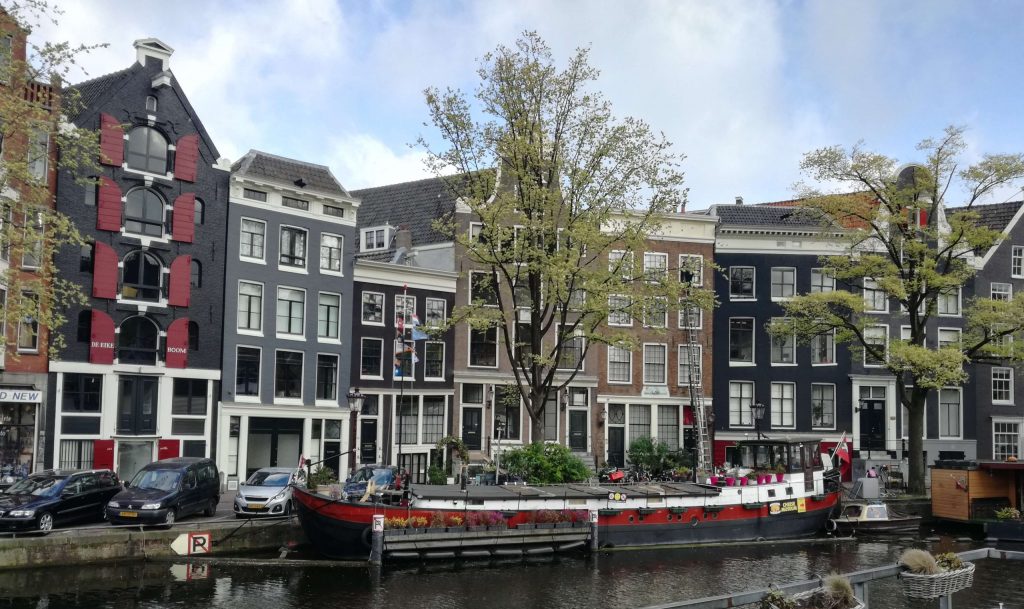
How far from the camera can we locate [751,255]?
2060 inches

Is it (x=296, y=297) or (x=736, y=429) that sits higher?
(x=296, y=297)

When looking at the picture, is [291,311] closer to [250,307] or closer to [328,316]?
[328,316]

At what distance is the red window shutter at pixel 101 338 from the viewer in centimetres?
3681

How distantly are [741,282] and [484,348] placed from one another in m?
14.5

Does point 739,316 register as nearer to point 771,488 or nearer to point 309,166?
point 771,488

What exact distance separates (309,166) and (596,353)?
17145 millimetres

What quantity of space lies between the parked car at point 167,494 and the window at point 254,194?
538 inches

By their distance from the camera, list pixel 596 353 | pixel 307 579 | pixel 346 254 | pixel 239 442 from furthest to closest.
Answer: pixel 596 353, pixel 346 254, pixel 239 442, pixel 307 579

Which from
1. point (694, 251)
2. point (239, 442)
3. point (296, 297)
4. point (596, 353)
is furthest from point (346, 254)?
point (694, 251)

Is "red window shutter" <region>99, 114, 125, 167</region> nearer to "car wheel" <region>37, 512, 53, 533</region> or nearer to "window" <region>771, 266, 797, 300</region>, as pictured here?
"car wheel" <region>37, 512, 53, 533</region>

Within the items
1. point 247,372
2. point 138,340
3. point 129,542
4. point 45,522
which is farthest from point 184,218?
point 129,542

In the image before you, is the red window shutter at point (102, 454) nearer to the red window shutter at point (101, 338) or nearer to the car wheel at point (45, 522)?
the red window shutter at point (101, 338)

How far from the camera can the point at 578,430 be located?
165ft

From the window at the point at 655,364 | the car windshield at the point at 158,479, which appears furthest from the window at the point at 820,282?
the car windshield at the point at 158,479
